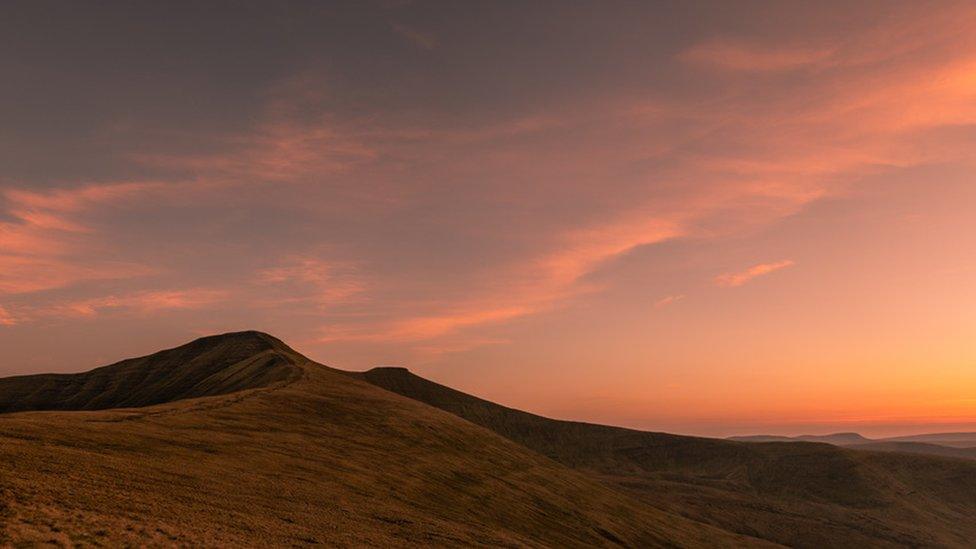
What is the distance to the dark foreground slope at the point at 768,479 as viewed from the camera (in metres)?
103

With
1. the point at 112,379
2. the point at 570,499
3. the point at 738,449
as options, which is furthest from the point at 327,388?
the point at 738,449

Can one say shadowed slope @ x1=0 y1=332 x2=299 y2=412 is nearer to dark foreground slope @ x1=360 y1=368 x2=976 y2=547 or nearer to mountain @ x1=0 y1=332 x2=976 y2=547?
mountain @ x1=0 y1=332 x2=976 y2=547

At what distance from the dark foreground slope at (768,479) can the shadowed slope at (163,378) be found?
48.3 metres

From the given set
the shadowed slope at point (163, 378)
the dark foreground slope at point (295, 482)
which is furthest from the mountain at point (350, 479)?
the shadowed slope at point (163, 378)

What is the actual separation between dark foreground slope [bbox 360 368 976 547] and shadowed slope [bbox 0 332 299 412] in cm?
4826

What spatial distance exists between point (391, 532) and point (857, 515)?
118 metres

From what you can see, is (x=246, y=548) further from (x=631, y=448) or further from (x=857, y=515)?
(x=631, y=448)

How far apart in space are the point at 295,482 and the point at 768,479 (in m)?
138

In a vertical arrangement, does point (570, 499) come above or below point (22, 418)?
below

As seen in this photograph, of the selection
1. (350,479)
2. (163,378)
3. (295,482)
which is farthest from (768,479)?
(295,482)

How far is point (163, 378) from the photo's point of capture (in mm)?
124625

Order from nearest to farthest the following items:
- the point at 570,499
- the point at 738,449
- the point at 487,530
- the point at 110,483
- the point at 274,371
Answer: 1. the point at 110,483
2. the point at 487,530
3. the point at 570,499
4. the point at 274,371
5. the point at 738,449

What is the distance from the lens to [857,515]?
116000 millimetres

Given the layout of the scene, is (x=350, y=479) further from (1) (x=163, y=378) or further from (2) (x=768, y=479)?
(2) (x=768, y=479)
